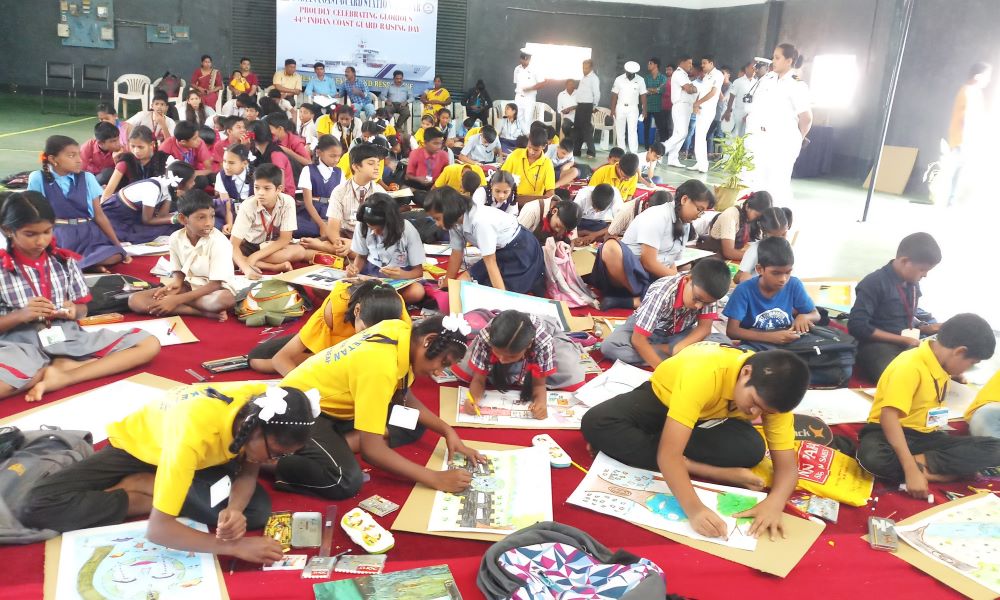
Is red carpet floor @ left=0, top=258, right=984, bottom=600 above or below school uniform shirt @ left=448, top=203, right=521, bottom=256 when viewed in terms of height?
below

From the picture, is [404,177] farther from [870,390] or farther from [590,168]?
[870,390]

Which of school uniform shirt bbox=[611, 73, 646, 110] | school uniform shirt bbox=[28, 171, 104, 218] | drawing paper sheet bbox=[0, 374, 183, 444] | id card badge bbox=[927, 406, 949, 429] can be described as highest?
school uniform shirt bbox=[611, 73, 646, 110]

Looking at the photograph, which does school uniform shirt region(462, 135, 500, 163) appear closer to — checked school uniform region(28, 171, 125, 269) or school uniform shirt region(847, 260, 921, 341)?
checked school uniform region(28, 171, 125, 269)

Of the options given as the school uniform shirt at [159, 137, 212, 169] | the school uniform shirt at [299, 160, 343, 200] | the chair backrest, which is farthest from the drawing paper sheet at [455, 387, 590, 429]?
the chair backrest

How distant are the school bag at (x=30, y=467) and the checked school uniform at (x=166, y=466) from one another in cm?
3

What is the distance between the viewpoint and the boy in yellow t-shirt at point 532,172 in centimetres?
604

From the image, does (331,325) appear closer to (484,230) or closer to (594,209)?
(484,230)

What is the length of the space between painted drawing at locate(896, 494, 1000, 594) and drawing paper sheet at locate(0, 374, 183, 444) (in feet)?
7.77

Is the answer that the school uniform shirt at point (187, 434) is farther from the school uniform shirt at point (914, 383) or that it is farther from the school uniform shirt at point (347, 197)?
the school uniform shirt at point (347, 197)

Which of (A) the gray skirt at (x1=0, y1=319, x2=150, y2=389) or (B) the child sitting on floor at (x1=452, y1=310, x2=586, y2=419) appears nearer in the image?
(B) the child sitting on floor at (x1=452, y1=310, x2=586, y2=419)

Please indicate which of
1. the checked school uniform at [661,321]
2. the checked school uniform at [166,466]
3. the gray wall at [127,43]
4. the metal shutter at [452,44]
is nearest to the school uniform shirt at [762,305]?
the checked school uniform at [661,321]

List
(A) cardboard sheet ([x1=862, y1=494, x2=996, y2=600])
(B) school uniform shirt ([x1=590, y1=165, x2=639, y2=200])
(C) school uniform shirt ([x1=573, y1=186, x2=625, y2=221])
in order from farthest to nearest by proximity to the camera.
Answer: (B) school uniform shirt ([x1=590, y1=165, x2=639, y2=200])
(C) school uniform shirt ([x1=573, y1=186, x2=625, y2=221])
(A) cardboard sheet ([x1=862, y1=494, x2=996, y2=600])

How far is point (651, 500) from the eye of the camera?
89.5 inches

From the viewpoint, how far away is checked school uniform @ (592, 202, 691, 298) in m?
4.03
